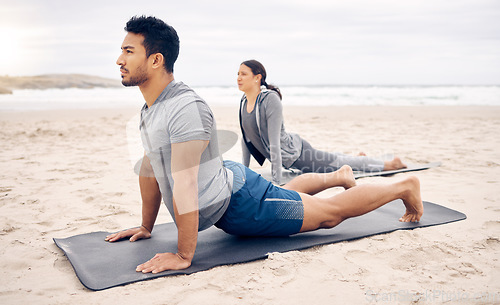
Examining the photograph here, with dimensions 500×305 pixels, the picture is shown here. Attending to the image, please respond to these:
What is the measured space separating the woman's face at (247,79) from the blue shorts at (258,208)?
1796 millimetres

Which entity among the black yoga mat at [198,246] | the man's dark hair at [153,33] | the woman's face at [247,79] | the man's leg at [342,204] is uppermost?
the man's dark hair at [153,33]

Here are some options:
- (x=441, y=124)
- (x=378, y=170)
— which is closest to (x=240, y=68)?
(x=378, y=170)

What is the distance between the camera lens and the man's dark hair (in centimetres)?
206

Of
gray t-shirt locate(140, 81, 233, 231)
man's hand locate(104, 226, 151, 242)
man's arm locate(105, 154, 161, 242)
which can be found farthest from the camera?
man's hand locate(104, 226, 151, 242)

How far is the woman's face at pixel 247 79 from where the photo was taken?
4078 mm

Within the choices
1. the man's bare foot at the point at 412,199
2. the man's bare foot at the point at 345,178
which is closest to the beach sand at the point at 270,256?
the man's bare foot at the point at 412,199

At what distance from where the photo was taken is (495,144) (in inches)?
248

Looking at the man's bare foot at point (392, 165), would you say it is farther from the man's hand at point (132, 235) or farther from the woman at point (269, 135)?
the man's hand at point (132, 235)

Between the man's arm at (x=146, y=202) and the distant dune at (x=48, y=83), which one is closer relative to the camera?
the man's arm at (x=146, y=202)

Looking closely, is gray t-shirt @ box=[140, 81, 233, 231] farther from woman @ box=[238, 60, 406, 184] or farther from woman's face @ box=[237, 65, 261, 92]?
woman's face @ box=[237, 65, 261, 92]

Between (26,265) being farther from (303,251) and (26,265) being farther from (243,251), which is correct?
(303,251)

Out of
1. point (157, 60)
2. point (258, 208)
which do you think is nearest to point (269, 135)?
point (258, 208)

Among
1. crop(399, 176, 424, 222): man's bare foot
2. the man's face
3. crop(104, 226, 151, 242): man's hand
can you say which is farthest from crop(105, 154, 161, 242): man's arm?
crop(399, 176, 424, 222): man's bare foot

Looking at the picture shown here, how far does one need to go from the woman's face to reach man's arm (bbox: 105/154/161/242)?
1.88 metres
